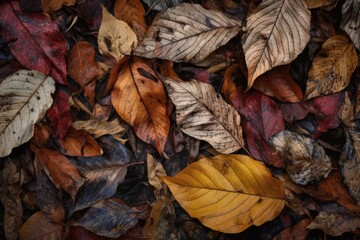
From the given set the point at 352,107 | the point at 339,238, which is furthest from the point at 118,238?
the point at 352,107

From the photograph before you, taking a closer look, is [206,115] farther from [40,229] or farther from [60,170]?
[40,229]

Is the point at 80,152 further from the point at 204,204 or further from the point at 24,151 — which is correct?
the point at 204,204

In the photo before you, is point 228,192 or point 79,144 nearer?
point 228,192

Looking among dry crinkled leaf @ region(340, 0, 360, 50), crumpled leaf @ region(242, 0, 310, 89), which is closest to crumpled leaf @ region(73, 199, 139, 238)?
crumpled leaf @ region(242, 0, 310, 89)

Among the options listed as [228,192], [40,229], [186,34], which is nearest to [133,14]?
[186,34]

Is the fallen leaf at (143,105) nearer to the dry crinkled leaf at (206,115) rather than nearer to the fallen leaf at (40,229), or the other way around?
the dry crinkled leaf at (206,115)

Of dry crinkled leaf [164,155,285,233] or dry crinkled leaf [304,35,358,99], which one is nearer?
dry crinkled leaf [164,155,285,233]

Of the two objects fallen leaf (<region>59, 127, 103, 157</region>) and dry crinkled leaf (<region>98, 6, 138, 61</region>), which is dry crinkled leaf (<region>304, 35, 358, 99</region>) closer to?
dry crinkled leaf (<region>98, 6, 138, 61</region>)
